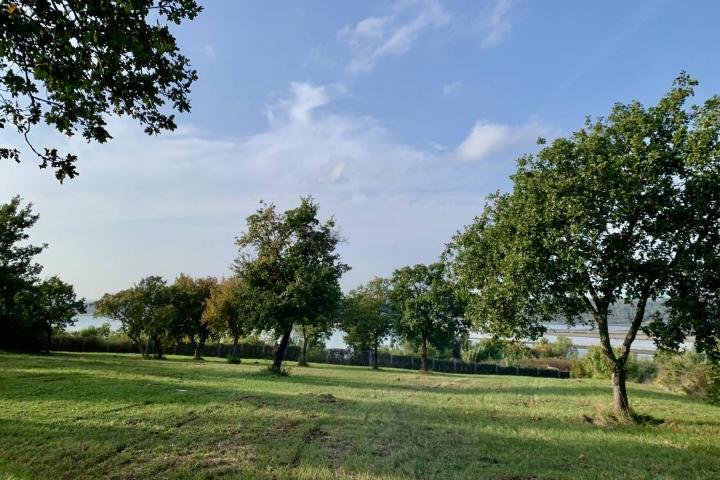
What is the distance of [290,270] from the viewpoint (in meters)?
24.6

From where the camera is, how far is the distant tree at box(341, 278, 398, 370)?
149 feet

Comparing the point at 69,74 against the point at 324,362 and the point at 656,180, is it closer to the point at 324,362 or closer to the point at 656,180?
the point at 656,180

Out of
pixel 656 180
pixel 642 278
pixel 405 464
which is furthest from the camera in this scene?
pixel 642 278

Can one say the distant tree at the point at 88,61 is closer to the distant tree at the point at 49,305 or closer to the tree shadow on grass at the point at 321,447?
the tree shadow on grass at the point at 321,447

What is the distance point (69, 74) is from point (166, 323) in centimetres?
3748

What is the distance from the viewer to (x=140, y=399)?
11.6 m

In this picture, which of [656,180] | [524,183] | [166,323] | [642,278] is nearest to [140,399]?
[524,183]

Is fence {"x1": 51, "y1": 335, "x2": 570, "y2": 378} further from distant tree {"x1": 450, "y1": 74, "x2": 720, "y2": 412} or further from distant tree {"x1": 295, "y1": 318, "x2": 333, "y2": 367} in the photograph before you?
distant tree {"x1": 450, "y1": 74, "x2": 720, "y2": 412}

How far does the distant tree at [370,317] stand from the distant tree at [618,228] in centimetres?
3353

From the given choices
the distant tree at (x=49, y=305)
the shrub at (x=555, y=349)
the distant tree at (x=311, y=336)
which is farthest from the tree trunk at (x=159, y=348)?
the shrub at (x=555, y=349)

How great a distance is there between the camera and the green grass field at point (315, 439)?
6.05 meters

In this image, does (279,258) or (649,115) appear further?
(279,258)

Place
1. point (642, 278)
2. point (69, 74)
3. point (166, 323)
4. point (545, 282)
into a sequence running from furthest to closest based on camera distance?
point (166, 323)
point (545, 282)
point (642, 278)
point (69, 74)

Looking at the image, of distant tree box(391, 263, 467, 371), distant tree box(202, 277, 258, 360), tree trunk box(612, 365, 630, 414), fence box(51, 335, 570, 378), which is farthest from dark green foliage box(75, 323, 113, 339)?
tree trunk box(612, 365, 630, 414)
